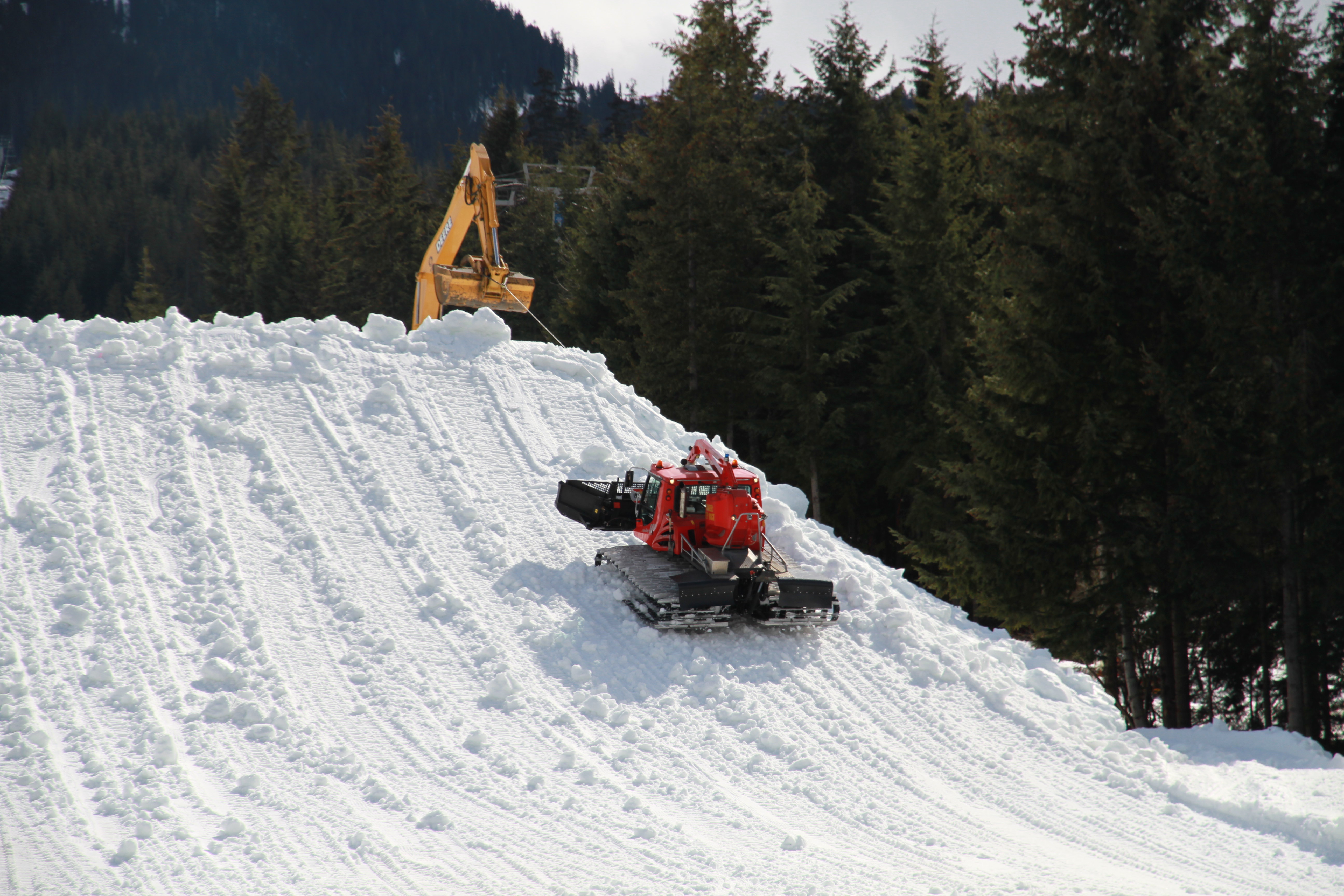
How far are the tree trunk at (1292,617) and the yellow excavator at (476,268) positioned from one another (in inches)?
453

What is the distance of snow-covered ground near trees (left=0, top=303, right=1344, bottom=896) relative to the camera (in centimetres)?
605

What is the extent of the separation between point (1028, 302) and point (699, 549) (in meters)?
5.64

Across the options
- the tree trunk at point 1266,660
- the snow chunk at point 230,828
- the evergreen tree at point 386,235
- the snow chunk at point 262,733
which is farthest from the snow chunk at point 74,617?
the evergreen tree at point 386,235

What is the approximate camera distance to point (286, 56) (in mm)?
173500

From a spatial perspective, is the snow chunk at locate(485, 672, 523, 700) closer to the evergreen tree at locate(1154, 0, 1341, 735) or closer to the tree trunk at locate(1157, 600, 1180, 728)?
the evergreen tree at locate(1154, 0, 1341, 735)

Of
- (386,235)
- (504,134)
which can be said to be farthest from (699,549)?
(504,134)

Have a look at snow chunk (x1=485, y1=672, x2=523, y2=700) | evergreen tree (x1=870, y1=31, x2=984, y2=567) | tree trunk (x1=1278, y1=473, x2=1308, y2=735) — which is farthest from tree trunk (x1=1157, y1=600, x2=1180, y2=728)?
snow chunk (x1=485, y1=672, x2=523, y2=700)

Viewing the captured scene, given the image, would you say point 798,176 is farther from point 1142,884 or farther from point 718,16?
point 1142,884

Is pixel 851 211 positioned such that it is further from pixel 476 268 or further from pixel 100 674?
pixel 100 674

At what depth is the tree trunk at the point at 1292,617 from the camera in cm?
1062

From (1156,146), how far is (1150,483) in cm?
409

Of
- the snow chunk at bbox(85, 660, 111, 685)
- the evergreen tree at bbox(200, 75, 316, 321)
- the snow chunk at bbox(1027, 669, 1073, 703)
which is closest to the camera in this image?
the snow chunk at bbox(85, 660, 111, 685)

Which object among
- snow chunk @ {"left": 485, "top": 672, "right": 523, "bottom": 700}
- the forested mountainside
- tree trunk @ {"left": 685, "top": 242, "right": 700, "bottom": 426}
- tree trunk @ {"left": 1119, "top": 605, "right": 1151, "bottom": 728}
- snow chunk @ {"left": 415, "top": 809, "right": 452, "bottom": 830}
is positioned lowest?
tree trunk @ {"left": 1119, "top": 605, "right": 1151, "bottom": 728}

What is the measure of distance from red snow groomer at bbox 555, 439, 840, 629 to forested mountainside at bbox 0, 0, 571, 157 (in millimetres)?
134294
